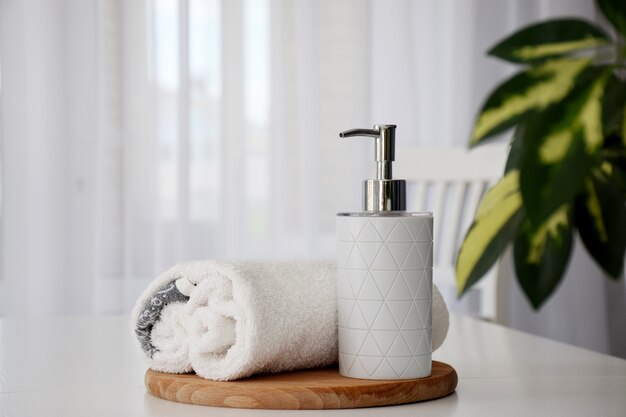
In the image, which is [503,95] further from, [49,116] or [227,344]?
[49,116]

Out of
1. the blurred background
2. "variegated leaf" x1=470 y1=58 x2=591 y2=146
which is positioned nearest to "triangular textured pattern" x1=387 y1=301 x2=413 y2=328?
"variegated leaf" x1=470 y1=58 x2=591 y2=146

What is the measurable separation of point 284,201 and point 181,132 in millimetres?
331

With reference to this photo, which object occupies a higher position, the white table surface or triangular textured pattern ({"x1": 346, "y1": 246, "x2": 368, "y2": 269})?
triangular textured pattern ({"x1": 346, "y1": 246, "x2": 368, "y2": 269})

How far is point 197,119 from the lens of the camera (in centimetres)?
219

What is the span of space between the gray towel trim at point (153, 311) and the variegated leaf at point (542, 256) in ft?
1.17

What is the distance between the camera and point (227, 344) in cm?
62

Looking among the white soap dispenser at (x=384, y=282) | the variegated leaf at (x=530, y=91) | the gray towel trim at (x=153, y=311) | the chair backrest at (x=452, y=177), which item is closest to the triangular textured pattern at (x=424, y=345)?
the white soap dispenser at (x=384, y=282)

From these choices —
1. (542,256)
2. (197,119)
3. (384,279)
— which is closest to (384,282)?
(384,279)

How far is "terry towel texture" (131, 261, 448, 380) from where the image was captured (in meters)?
0.60

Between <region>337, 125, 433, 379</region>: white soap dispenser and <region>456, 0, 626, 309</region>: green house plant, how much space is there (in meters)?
0.20

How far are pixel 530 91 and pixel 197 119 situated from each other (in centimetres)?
190

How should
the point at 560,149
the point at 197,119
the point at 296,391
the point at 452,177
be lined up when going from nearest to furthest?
the point at 560,149
the point at 296,391
the point at 452,177
the point at 197,119

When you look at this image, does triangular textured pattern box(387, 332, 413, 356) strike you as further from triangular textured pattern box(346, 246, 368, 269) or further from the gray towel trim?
the gray towel trim

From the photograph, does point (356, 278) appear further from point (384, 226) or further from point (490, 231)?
point (490, 231)
